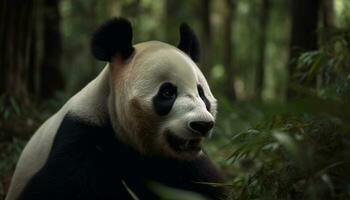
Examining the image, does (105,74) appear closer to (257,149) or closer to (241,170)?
(257,149)

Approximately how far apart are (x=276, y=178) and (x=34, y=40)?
7.89 m

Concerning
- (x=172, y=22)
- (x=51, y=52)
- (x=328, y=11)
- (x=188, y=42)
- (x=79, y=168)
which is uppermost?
(x=188, y=42)

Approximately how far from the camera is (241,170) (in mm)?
9016

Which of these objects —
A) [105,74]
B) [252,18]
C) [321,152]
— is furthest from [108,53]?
[252,18]

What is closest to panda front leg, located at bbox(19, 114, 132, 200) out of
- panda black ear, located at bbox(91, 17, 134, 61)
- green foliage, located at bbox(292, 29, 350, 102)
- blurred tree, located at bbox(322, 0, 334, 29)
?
panda black ear, located at bbox(91, 17, 134, 61)

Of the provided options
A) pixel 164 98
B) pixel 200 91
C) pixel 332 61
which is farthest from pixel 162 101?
pixel 332 61

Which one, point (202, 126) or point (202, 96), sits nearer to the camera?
point (202, 126)

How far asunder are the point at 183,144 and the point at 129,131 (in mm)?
457

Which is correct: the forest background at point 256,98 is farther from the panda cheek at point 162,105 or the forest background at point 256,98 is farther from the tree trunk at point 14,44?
the panda cheek at point 162,105

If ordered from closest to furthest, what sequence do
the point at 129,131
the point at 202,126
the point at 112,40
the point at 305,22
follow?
the point at 202,126, the point at 129,131, the point at 112,40, the point at 305,22

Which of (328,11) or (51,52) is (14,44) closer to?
(328,11)

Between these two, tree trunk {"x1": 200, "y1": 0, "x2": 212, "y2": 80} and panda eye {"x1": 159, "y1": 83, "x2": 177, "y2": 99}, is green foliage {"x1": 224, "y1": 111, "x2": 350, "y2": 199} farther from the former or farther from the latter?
tree trunk {"x1": 200, "y1": 0, "x2": 212, "y2": 80}

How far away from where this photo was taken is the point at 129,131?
4.75 meters

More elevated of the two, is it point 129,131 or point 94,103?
point 94,103
